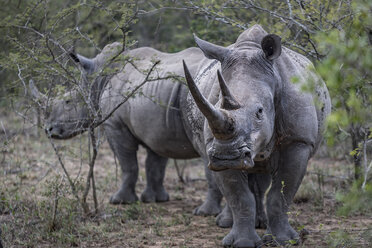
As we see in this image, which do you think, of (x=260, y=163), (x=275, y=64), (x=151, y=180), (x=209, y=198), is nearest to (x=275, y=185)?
(x=260, y=163)

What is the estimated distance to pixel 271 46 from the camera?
16.1 feet

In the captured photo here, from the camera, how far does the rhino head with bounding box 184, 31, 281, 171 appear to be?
4.14 meters

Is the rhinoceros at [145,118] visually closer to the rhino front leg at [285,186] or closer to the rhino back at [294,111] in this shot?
the rhino front leg at [285,186]

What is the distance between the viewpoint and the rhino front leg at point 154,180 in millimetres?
8008

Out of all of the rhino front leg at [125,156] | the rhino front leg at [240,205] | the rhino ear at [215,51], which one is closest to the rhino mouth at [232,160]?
the rhino front leg at [240,205]

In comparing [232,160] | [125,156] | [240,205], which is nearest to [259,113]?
[232,160]

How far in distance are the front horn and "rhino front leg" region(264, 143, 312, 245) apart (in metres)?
1.14

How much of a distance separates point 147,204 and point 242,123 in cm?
376

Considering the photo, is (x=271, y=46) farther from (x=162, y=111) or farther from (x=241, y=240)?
(x=162, y=111)

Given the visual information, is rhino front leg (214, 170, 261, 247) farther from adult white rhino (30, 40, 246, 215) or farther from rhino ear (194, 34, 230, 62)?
adult white rhino (30, 40, 246, 215)

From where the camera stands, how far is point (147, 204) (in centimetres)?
775

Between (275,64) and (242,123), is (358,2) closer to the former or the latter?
(242,123)

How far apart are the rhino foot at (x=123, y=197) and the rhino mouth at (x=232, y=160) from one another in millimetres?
3706

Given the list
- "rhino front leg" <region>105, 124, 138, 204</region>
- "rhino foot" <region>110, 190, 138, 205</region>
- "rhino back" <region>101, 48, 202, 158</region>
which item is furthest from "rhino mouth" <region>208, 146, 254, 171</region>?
"rhino foot" <region>110, 190, 138, 205</region>
